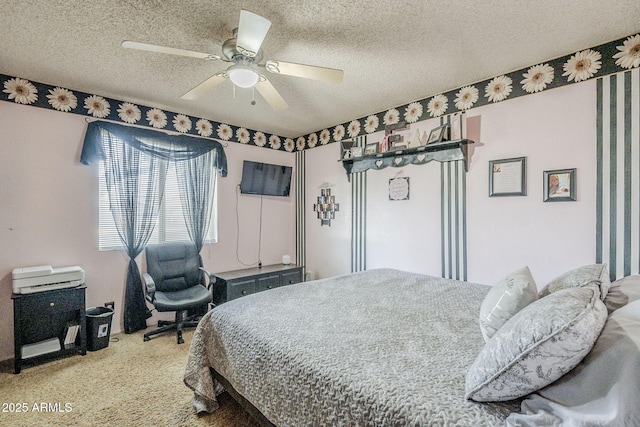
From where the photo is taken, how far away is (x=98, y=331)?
2.89 metres

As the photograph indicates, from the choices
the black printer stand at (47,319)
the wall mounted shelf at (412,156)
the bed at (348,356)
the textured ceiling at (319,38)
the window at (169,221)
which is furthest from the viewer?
the window at (169,221)

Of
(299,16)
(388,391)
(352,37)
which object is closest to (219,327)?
(388,391)

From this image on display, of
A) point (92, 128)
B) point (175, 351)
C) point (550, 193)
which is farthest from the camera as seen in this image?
point (92, 128)

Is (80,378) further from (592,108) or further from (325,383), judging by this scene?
(592,108)

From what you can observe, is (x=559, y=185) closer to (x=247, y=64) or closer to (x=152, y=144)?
(x=247, y=64)

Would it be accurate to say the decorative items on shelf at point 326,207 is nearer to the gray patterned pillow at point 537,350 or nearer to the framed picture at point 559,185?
the framed picture at point 559,185

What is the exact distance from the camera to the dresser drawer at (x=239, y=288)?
11.8ft

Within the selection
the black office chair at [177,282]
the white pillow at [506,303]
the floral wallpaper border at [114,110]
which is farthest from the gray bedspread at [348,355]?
the floral wallpaper border at [114,110]

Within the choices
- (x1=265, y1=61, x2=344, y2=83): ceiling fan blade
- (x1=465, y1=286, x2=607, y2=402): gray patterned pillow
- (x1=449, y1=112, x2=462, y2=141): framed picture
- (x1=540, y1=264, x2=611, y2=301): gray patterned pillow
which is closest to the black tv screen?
(x1=265, y1=61, x2=344, y2=83): ceiling fan blade

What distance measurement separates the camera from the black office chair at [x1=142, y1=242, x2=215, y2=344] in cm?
308

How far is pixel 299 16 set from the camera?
1.91 metres

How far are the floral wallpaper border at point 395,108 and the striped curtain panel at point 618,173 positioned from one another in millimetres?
159

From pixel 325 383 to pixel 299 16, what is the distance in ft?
6.70

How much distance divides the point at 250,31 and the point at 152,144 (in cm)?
241
